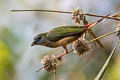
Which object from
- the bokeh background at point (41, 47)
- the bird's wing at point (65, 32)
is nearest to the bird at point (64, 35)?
the bird's wing at point (65, 32)

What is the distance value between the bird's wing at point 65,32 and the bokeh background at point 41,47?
1046 mm

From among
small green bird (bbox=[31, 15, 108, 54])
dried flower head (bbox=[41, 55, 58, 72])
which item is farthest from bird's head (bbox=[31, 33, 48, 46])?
dried flower head (bbox=[41, 55, 58, 72])

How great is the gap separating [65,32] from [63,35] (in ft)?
0.07

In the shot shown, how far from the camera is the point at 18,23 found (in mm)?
5305

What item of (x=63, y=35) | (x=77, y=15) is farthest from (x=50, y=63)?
(x=77, y=15)

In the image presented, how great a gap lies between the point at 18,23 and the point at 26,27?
0.36 metres

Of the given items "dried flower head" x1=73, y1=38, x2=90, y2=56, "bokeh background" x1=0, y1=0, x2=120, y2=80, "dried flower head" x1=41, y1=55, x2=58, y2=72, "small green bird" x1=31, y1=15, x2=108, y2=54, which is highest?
"small green bird" x1=31, y1=15, x2=108, y2=54

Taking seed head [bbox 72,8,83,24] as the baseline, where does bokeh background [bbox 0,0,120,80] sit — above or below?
below

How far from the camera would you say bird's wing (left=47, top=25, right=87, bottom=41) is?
5.12 ft

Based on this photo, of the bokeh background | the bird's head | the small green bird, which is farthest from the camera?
the bokeh background

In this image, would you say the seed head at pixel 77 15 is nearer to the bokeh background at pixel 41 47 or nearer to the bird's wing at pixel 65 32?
the bird's wing at pixel 65 32

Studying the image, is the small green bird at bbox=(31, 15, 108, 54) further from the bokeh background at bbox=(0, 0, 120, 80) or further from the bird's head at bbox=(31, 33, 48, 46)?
the bokeh background at bbox=(0, 0, 120, 80)

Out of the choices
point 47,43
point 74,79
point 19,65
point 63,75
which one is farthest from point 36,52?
point 47,43

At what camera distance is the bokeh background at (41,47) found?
3227 mm
